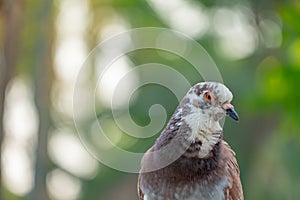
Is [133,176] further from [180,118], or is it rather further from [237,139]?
[180,118]

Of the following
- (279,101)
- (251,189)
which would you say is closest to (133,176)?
(251,189)

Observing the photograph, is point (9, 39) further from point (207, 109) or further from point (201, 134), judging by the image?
point (207, 109)

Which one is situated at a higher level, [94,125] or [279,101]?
[279,101]

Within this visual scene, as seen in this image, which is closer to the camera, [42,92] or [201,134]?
[201,134]

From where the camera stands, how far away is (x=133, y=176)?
74.9 ft

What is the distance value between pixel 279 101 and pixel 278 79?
34 centimetres

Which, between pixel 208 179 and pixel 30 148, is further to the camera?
pixel 30 148

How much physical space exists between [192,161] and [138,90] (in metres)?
12.7

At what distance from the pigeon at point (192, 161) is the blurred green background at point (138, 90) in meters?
8.34

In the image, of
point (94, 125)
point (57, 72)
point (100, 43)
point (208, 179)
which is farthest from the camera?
point (94, 125)

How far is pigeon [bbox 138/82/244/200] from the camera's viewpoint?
7152 millimetres

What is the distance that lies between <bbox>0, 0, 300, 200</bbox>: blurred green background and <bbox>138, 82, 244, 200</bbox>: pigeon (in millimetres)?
8340

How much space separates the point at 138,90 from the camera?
19.9 metres

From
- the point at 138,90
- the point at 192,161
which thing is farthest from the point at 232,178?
the point at 138,90
